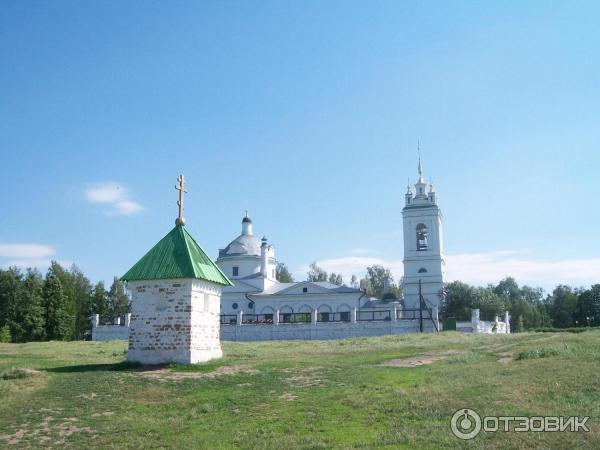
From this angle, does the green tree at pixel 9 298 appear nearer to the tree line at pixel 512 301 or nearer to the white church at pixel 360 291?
the white church at pixel 360 291

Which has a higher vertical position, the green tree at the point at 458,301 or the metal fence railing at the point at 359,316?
the green tree at the point at 458,301

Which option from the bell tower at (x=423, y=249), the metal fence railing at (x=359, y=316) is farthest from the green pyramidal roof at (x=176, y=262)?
the bell tower at (x=423, y=249)

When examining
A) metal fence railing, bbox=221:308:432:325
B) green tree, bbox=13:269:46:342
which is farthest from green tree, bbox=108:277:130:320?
metal fence railing, bbox=221:308:432:325

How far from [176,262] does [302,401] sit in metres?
7.38

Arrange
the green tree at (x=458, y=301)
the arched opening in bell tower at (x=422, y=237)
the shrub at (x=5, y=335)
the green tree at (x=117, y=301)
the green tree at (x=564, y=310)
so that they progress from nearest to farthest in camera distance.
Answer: the shrub at (x=5, y=335), the green tree at (x=458, y=301), the arched opening in bell tower at (x=422, y=237), the green tree at (x=117, y=301), the green tree at (x=564, y=310)

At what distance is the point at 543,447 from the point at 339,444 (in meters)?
3.05

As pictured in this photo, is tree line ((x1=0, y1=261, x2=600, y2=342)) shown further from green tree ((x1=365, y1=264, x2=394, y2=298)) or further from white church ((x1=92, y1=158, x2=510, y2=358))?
green tree ((x1=365, y1=264, x2=394, y2=298))

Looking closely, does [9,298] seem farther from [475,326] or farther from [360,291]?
[475,326]

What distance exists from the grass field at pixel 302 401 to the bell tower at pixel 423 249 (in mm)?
29152

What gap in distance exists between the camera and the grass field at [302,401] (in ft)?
31.6

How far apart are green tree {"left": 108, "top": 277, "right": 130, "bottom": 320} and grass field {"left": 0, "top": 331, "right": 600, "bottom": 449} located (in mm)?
40109

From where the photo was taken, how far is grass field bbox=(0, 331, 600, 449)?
31.6ft

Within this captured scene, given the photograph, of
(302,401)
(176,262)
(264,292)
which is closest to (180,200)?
(176,262)

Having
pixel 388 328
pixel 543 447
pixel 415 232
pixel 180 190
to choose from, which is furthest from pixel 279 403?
pixel 415 232
